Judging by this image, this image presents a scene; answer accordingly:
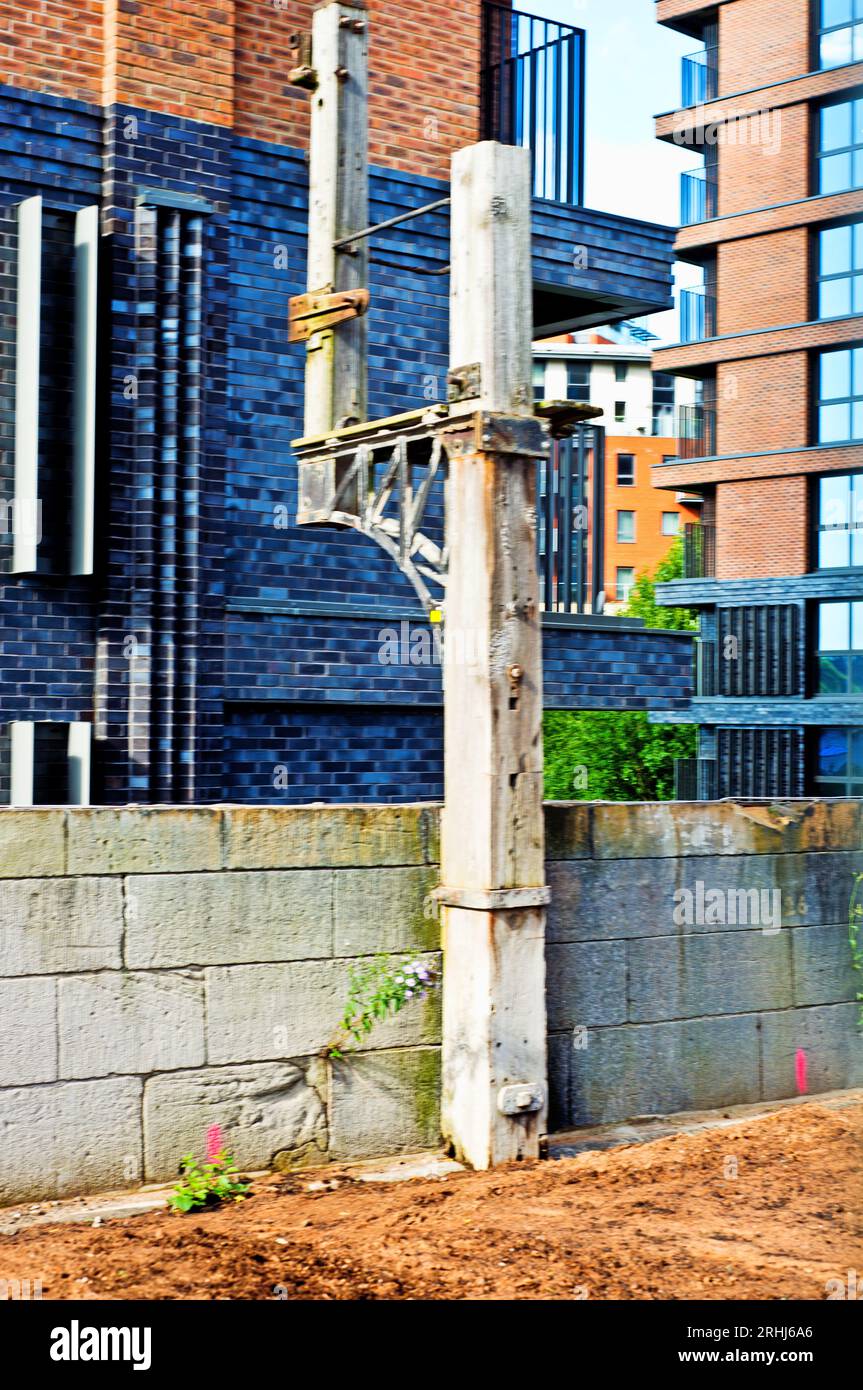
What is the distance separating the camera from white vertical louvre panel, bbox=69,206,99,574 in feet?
32.6

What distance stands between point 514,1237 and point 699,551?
42882mm

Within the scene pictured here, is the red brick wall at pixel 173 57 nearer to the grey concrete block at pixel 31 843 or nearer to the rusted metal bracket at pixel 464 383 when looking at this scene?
the rusted metal bracket at pixel 464 383

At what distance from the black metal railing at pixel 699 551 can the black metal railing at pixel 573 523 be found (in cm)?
3446

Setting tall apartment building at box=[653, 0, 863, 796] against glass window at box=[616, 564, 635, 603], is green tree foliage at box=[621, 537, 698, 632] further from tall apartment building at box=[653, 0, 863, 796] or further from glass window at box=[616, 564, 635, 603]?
glass window at box=[616, 564, 635, 603]

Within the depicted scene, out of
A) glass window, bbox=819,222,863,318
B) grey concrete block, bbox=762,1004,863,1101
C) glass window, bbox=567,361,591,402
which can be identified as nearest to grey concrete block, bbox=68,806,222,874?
grey concrete block, bbox=762,1004,863,1101

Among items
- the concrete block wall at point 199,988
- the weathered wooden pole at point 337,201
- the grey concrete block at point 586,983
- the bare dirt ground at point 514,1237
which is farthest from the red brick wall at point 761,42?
the bare dirt ground at point 514,1237

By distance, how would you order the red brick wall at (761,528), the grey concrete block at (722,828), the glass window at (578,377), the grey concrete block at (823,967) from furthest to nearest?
1. the glass window at (578,377)
2. the red brick wall at (761,528)
3. the grey concrete block at (823,967)
4. the grey concrete block at (722,828)

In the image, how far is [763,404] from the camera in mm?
45156

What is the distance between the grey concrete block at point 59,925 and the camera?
683 centimetres

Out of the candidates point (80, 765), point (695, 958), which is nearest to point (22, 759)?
point (80, 765)

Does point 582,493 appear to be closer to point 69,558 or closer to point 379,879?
point 69,558

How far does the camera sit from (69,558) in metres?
10.1
